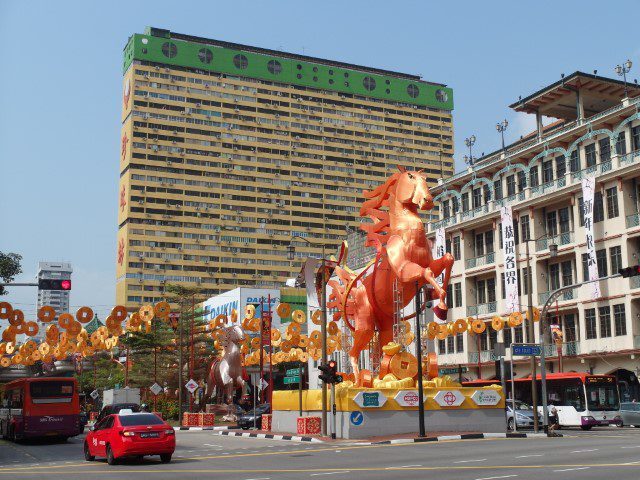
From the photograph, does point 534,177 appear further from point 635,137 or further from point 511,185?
point 635,137

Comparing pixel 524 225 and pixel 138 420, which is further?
pixel 524 225

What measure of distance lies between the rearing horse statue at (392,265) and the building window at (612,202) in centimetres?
2315

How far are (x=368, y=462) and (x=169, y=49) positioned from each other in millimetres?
121846

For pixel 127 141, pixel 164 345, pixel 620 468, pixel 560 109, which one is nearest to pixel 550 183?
pixel 560 109

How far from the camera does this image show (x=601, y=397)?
40.9m

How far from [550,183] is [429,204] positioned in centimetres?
2856

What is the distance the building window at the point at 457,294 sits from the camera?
6378 centimetres

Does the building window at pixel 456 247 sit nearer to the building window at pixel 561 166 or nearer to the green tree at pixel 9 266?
the building window at pixel 561 166

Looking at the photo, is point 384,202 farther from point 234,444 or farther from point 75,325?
point 75,325

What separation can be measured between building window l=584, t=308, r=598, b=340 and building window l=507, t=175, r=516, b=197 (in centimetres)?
1155

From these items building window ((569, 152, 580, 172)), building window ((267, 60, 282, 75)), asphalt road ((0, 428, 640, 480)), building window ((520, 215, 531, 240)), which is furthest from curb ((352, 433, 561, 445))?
building window ((267, 60, 282, 75))

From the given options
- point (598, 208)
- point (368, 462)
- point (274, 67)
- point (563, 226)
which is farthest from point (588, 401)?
point (274, 67)

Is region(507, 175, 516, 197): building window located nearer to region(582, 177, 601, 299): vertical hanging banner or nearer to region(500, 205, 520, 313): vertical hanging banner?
region(500, 205, 520, 313): vertical hanging banner

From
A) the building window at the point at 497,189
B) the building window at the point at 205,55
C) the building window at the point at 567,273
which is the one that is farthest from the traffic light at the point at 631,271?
the building window at the point at 205,55
